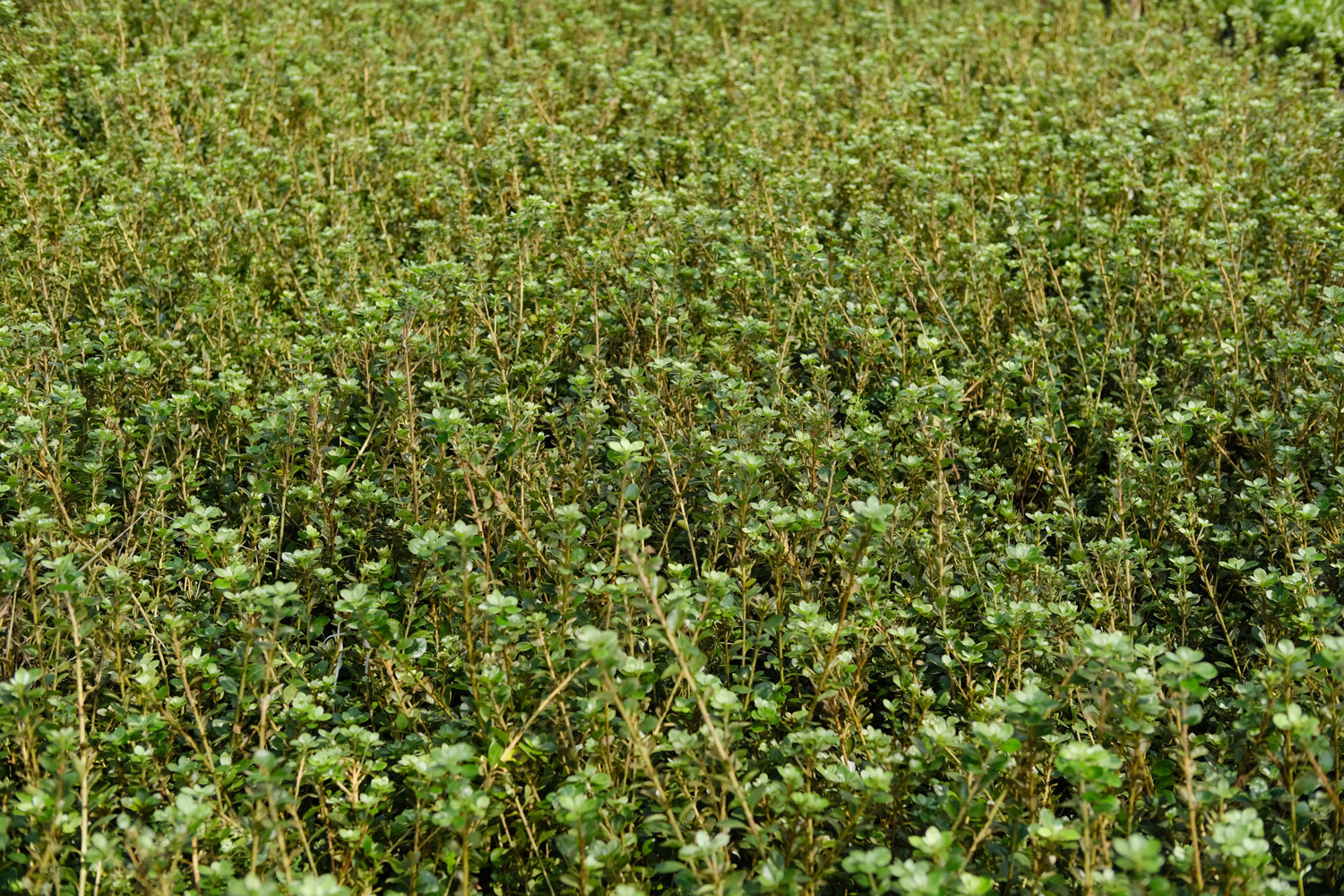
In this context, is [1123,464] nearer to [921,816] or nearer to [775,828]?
[921,816]

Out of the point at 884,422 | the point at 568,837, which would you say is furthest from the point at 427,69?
the point at 568,837

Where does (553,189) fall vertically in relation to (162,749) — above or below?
above

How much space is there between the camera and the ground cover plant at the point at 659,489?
198 cm

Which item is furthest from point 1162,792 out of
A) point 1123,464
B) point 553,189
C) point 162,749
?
point 553,189

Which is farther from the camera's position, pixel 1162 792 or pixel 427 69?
pixel 427 69

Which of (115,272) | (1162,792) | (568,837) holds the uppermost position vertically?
(115,272)

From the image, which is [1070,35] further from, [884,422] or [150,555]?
[150,555]

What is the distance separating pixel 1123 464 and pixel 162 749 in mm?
2417

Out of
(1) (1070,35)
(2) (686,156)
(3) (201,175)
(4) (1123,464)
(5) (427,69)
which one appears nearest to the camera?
(4) (1123,464)

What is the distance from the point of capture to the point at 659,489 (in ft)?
9.85

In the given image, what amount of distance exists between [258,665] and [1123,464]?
7.24 feet

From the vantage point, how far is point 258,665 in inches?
88.4

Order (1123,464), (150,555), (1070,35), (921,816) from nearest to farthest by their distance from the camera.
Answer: (921,816)
(150,555)
(1123,464)
(1070,35)

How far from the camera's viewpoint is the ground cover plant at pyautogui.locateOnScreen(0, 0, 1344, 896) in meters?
1.98
